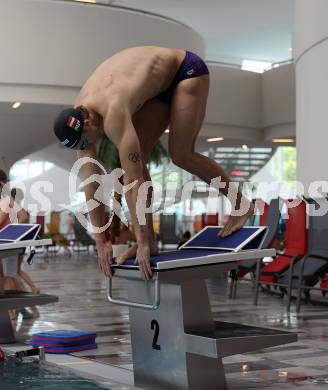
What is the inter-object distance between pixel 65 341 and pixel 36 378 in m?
1.27

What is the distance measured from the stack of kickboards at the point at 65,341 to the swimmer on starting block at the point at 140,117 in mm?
1826

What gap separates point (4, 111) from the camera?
20438 mm

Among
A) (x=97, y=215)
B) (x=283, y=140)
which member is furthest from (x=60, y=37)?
(x=97, y=215)

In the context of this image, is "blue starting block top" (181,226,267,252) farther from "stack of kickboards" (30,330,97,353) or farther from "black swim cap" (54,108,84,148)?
"stack of kickboards" (30,330,97,353)

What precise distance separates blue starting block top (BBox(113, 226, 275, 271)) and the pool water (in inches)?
32.8

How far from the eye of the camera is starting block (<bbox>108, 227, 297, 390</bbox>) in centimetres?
446

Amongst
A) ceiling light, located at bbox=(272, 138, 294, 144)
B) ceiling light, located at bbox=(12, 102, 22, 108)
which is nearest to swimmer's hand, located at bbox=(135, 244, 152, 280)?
ceiling light, located at bbox=(12, 102, 22, 108)

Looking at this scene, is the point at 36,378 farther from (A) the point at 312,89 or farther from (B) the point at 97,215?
(A) the point at 312,89

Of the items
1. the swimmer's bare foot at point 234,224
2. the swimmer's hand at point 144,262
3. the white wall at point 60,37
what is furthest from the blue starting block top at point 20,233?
the white wall at point 60,37

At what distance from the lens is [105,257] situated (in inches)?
195

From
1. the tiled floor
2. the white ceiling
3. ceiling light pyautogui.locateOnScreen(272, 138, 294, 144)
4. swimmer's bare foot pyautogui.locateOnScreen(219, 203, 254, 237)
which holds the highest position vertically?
the white ceiling

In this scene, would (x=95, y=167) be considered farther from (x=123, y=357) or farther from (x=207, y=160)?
(x=123, y=357)

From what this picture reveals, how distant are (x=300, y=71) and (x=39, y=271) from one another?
26.5 feet

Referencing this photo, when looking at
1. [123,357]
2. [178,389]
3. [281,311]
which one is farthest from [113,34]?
[178,389]
